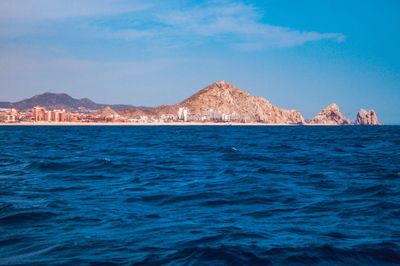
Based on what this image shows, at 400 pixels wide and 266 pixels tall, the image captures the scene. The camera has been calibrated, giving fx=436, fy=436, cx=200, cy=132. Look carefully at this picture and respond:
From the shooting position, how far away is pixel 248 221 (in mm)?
14570

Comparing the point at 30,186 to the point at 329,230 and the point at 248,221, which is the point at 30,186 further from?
the point at 329,230

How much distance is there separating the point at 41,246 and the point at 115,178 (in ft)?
48.4

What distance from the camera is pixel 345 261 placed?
413 inches

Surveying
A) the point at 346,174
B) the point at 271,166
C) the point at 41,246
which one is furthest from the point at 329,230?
the point at 271,166

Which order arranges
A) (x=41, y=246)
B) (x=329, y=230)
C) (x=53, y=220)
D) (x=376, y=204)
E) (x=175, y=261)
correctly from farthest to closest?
(x=376, y=204), (x=53, y=220), (x=329, y=230), (x=41, y=246), (x=175, y=261)

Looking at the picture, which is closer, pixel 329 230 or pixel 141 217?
pixel 329 230

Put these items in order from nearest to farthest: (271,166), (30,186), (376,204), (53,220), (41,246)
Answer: (41,246)
(53,220)
(376,204)
(30,186)
(271,166)

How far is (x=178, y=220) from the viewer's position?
578 inches

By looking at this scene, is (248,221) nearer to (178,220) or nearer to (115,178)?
(178,220)

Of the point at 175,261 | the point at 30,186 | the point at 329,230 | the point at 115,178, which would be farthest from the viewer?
the point at 115,178

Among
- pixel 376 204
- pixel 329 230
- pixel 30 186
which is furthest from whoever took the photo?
pixel 30 186

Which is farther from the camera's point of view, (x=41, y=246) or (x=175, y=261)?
(x=41, y=246)

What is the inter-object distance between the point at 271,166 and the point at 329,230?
783 inches

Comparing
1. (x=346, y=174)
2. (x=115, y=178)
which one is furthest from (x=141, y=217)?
(x=346, y=174)
